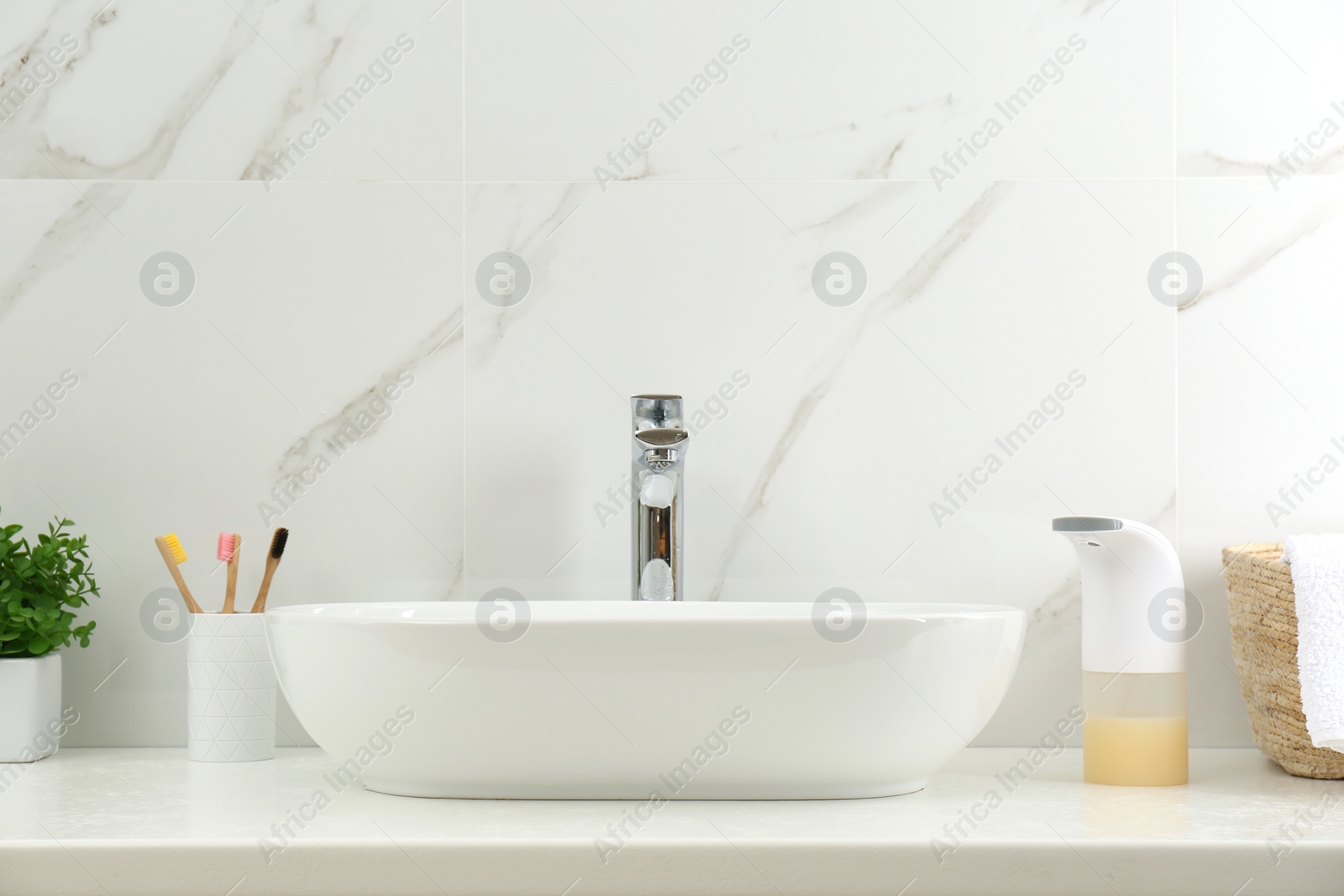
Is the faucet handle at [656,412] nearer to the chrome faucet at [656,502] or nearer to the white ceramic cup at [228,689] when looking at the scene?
the chrome faucet at [656,502]

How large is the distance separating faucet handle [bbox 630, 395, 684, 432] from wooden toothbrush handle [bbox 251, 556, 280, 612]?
35 centimetres

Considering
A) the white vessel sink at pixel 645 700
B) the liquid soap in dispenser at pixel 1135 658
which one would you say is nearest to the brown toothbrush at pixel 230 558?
the white vessel sink at pixel 645 700

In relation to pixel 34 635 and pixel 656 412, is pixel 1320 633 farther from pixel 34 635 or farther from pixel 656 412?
pixel 34 635

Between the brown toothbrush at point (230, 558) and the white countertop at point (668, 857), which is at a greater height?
the brown toothbrush at point (230, 558)

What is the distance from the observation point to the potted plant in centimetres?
90

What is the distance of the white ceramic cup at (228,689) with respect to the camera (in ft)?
3.00

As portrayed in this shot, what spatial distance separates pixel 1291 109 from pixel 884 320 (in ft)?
1.50

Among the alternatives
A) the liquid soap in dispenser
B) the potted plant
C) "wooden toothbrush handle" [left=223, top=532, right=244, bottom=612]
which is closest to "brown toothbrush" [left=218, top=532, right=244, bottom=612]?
"wooden toothbrush handle" [left=223, top=532, right=244, bottom=612]

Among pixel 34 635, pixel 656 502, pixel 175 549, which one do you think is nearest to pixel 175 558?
pixel 175 549

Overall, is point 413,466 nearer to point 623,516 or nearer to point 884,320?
point 623,516

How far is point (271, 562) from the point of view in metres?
0.95

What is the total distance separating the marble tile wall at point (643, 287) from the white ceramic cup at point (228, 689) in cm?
10

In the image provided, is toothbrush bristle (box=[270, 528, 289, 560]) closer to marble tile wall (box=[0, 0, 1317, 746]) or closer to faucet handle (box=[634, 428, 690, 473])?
marble tile wall (box=[0, 0, 1317, 746])

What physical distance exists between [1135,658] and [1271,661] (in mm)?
144
